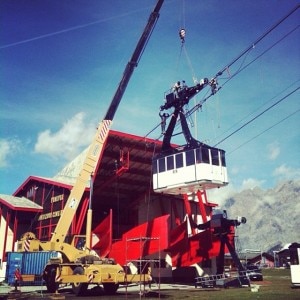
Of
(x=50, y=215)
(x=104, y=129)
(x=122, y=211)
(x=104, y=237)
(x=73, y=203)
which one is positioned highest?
(x=104, y=129)

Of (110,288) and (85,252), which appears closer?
(110,288)

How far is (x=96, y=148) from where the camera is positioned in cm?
2619

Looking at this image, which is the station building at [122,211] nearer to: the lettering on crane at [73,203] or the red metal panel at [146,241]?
the red metal panel at [146,241]

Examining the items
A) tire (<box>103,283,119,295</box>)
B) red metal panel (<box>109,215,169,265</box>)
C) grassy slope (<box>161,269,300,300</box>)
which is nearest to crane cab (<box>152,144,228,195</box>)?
red metal panel (<box>109,215,169,265</box>)

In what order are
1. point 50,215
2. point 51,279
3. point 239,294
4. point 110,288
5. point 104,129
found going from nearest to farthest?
point 239,294 < point 110,288 < point 51,279 < point 104,129 < point 50,215

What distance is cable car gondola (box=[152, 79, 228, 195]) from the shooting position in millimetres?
30844

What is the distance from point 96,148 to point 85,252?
7188 millimetres

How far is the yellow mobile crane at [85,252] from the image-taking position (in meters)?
21.0

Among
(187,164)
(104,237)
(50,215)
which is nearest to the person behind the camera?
(187,164)

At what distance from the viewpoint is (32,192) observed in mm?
46031

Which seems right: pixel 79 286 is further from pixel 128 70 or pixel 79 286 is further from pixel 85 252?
pixel 128 70

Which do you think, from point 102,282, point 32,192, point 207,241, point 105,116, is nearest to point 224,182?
point 207,241

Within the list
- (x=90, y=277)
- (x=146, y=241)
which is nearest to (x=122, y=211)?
(x=146, y=241)

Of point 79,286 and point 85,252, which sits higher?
point 85,252
